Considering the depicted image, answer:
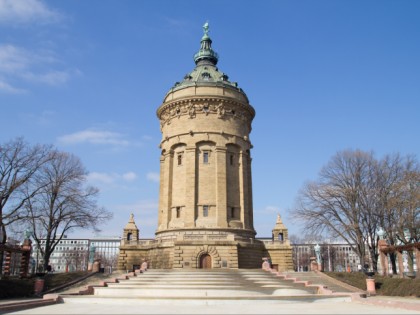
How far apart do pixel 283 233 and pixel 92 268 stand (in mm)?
21330

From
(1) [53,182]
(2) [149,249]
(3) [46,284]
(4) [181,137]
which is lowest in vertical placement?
(3) [46,284]

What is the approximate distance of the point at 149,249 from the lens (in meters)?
42.1

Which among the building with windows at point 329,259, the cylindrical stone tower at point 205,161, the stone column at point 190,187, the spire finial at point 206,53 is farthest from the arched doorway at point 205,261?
the building with windows at point 329,259

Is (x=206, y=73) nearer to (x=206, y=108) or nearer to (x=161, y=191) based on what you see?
(x=206, y=108)

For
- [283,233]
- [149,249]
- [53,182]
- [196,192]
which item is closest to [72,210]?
[53,182]

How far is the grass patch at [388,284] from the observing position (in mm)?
27214

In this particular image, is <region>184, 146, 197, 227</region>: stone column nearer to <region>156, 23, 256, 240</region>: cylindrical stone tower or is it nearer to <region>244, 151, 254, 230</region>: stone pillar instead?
<region>156, 23, 256, 240</region>: cylindrical stone tower

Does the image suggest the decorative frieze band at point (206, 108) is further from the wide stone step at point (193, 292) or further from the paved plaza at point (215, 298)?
the wide stone step at point (193, 292)

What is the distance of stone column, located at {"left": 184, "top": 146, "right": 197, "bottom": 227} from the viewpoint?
39.9 meters

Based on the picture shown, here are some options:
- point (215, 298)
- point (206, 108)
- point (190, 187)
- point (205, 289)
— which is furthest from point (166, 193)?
point (215, 298)

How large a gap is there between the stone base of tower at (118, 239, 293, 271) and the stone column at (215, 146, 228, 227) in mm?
2688

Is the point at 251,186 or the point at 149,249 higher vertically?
the point at 251,186

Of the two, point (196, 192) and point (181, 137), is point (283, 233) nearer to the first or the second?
point (196, 192)

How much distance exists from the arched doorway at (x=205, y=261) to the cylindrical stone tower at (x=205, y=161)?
2878mm
